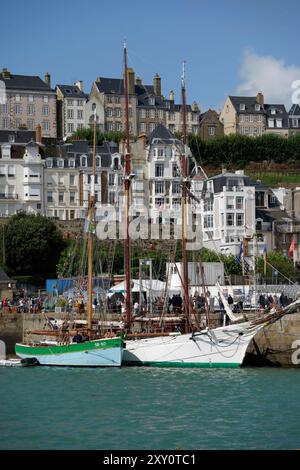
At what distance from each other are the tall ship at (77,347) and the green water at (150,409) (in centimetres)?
74

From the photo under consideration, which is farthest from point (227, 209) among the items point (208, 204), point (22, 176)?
point (22, 176)

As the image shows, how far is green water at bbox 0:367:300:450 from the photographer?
2777 cm

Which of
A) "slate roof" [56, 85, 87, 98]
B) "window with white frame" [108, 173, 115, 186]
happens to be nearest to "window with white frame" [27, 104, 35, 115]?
"slate roof" [56, 85, 87, 98]

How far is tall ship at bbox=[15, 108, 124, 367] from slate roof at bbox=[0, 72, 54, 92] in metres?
65.6

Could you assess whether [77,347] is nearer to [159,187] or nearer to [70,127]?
[159,187]

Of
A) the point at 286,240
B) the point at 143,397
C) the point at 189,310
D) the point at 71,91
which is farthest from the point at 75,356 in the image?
the point at 71,91

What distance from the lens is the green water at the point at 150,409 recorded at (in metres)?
27.8

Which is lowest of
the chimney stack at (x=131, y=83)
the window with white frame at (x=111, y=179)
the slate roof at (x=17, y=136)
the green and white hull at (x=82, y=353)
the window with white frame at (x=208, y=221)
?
the green and white hull at (x=82, y=353)

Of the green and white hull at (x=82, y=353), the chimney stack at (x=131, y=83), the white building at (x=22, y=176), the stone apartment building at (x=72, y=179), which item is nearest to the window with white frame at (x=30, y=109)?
the chimney stack at (x=131, y=83)

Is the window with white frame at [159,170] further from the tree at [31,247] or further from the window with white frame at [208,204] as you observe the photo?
the tree at [31,247]

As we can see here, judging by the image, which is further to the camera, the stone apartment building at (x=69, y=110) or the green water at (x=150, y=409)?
the stone apartment building at (x=69, y=110)

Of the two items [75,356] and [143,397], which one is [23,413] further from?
[75,356]

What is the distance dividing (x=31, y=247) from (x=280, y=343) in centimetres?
3342

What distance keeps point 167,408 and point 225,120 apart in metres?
95.2
